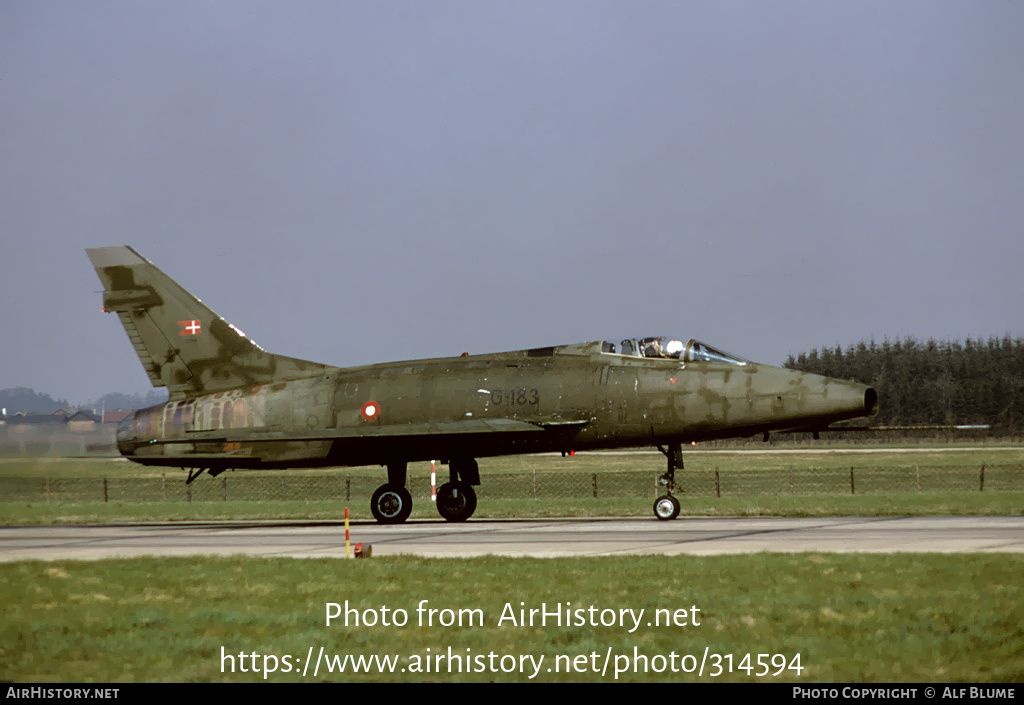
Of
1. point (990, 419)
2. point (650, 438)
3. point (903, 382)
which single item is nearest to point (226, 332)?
point (650, 438)

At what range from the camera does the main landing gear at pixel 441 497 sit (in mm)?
28734

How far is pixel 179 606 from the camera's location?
12.8m

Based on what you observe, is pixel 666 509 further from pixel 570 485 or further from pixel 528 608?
pixel 570 485

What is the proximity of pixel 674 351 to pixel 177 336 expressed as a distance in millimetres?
13181

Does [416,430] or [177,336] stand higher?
[177,336]

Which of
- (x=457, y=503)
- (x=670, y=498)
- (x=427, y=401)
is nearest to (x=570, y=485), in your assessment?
(x=457, y=503)

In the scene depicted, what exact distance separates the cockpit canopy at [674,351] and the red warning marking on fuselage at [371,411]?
19.4 feet

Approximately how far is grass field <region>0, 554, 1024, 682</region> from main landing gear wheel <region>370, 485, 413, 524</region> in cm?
1204

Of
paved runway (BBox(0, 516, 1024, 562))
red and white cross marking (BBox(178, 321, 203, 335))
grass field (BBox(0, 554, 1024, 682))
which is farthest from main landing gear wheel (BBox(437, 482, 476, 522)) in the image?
grass field (BBox(0, 554, 1024, 682))

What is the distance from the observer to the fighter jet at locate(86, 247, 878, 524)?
2605 centimetres

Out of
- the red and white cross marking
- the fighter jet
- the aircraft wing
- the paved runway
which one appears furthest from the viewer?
the red and white cross marking

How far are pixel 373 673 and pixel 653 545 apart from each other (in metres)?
11.0

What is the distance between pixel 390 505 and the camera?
28.7 meters

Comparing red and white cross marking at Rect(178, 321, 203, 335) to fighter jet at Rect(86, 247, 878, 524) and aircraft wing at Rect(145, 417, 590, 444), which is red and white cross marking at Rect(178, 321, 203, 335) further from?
aircraft wing at Rect(145, 417, 590, 444)
